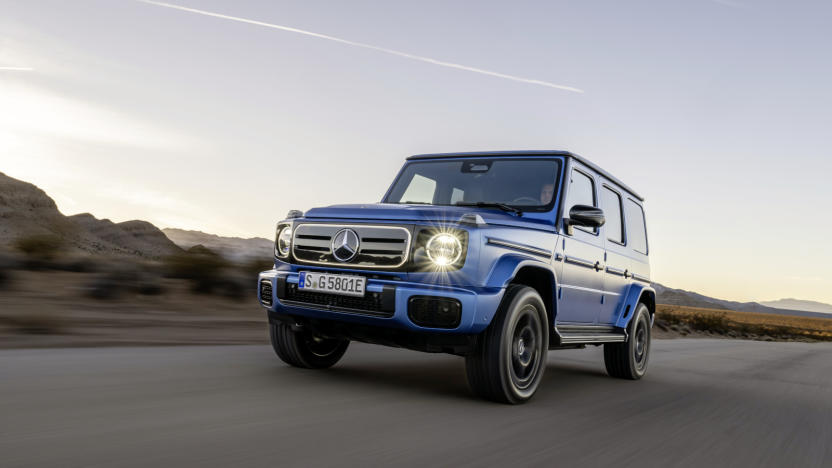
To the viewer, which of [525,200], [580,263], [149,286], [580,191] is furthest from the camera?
[149,286]

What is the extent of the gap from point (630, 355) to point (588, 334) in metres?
1.42

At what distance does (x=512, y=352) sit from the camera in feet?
16.5

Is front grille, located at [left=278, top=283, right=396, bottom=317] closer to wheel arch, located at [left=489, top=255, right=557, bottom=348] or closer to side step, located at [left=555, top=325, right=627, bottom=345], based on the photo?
wheel arch, located at [left=489, top=255, right=557, bottom=348]

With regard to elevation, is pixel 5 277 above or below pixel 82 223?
below

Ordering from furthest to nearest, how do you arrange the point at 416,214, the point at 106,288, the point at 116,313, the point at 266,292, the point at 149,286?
the point at 149,286
the point at 106,288
the point at 116,313
the point at 266,292
the point at 416,214

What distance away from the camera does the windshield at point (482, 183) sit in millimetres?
5988

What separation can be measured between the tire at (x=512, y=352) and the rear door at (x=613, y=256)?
66.0 inches

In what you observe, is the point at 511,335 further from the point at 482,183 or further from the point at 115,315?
the point at 115,315

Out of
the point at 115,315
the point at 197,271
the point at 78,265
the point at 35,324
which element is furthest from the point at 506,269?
the point at 78,265

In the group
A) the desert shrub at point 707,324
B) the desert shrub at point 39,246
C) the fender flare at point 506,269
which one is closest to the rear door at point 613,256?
the fender flare at point 506,269

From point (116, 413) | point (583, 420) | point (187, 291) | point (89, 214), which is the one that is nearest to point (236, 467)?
point (116, 413)

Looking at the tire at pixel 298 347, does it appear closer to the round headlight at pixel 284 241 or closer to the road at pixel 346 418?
the road at pixel 346 418

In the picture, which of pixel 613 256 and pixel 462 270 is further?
pixel 613 256

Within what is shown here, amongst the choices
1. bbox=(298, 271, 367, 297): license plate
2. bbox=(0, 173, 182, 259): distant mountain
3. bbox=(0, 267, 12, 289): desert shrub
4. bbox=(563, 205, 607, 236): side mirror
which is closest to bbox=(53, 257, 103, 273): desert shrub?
bbox=(0, 267, 12, 289): desert shrub
